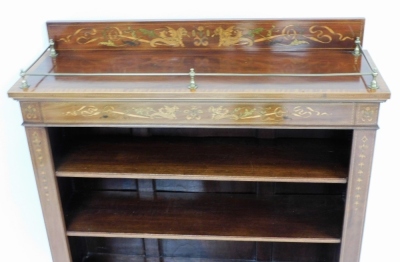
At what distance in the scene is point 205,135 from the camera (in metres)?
1.53

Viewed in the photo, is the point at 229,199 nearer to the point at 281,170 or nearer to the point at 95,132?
the point at 281,170

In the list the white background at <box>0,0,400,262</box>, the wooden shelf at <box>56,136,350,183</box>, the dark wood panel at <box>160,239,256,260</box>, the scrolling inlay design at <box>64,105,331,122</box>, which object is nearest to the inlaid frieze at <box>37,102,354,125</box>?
the scrolling inlay design at <box>64,105,331,122</box>

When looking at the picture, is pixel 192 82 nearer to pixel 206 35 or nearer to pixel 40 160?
pixel 206 35

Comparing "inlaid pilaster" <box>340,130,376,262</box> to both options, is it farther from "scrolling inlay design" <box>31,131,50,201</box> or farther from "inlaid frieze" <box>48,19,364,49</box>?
"scrolling inlay design" <box>31,131,50,201</box>

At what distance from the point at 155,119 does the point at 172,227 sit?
15.3 inches

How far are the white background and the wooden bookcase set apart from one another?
2.0 inches

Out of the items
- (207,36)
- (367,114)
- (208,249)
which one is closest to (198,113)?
(207,36)

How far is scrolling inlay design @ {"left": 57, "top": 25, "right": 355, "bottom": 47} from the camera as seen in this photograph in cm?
136

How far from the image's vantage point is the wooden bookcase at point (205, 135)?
3.94ft

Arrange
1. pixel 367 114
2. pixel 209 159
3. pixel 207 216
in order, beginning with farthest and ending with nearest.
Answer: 1. pixel 207 216
2. pixel 209 159
3. pixel 367 114

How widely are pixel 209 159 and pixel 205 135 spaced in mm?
138

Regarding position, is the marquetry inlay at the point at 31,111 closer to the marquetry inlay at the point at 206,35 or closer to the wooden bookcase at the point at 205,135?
the wooden bookcase at the point at 205,135

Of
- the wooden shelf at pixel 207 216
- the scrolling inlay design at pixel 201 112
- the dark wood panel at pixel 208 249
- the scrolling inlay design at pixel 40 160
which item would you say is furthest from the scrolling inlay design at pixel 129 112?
the dark wood panel at pixel 208 249

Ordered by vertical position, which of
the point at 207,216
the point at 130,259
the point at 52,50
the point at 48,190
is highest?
the point at 52,50
